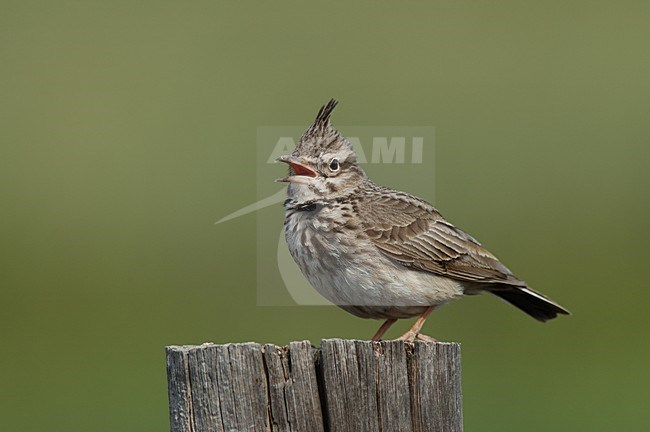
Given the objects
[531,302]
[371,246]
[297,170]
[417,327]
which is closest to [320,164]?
[297,170]

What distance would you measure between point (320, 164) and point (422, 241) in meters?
0.92

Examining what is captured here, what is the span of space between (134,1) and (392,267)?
25.1 m

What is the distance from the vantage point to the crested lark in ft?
29.4

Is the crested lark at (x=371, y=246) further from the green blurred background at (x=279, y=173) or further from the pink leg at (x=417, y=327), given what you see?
the green blurred background at (x=279, y=173)

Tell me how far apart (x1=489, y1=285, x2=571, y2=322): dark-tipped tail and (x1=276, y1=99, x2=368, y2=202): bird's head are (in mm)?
1396

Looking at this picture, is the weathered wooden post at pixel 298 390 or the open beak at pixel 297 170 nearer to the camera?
the weathered wooden post at pixel 298 390

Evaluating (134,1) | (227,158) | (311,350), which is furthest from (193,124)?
(311,350)

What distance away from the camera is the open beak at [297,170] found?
356 inches

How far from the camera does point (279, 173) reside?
461 inches

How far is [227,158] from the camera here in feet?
79.5

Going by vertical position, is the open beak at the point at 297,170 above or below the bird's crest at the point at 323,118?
below

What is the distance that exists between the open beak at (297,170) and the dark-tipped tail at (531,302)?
1.66 meters

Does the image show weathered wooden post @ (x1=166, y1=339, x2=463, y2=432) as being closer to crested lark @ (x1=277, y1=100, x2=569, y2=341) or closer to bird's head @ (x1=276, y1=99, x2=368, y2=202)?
crested lark @ (x1=277, y1=100, x2=569, y2=341)

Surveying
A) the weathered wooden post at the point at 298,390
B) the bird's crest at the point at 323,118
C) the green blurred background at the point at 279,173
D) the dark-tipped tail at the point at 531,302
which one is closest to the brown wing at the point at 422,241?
the dark-tipped tail at the point at 531,302
